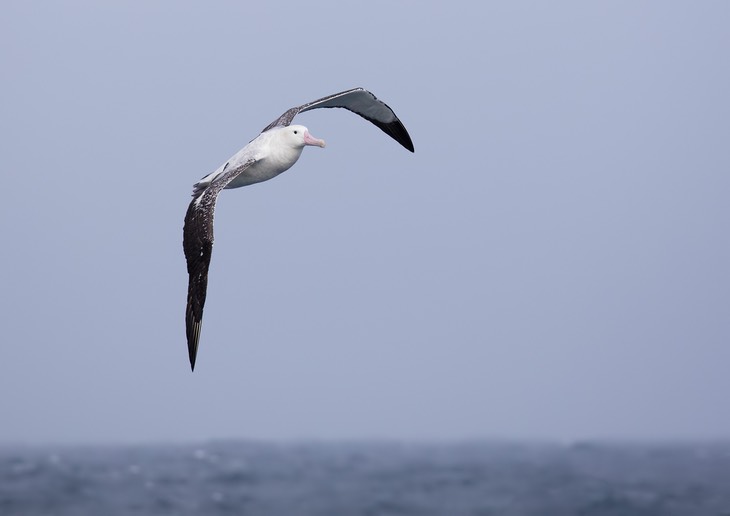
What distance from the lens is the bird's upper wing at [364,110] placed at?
65.5ft

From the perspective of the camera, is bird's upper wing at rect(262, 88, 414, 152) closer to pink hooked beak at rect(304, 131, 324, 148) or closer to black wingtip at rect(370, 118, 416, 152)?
black wingtip at rect(370, 118, 416, 152)

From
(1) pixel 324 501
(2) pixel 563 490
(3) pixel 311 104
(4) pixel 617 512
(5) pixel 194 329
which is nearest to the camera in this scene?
(5) pixel 194 329

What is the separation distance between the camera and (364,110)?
70.2 feet

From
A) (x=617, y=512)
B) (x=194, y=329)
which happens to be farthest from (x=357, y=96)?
(x=617, y=512)

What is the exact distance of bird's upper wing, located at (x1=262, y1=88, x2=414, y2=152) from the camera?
1997 cm

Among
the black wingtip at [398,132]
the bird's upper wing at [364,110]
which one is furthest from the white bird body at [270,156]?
the black wingtip at [398,132]

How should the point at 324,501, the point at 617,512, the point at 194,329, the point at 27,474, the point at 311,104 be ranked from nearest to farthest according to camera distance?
the point at 194,329, the point at 311,104, the point at 617,512, the point at 324,501, the point at 27,474

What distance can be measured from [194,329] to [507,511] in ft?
158

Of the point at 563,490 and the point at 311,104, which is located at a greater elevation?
the point at 311,104

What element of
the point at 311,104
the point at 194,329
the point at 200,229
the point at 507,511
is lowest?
the point at 507,511

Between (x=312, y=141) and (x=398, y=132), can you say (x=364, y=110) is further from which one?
(x=312, y=141)

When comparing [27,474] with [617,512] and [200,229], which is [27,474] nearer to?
[617,512]

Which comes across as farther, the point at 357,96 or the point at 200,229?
the point at 357,96

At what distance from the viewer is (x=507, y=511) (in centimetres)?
6150
